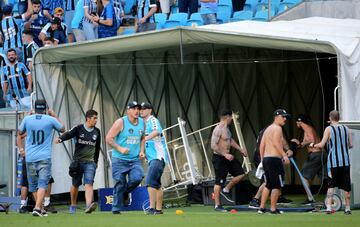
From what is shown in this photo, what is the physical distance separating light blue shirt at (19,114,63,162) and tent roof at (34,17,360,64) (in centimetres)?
377

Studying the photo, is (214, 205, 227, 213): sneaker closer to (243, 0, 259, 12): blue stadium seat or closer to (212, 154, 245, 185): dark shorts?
(212, 154, 245, 185): dark shorts

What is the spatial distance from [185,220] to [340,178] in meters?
3.72

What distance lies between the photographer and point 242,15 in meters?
28.4

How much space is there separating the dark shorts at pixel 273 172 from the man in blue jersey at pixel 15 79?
28.0 ft

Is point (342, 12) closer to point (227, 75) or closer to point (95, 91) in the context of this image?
point (227, 75)

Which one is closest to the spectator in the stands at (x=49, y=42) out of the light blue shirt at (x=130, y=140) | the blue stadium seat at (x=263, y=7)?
the blue stadium seat at (x=263, y=7)

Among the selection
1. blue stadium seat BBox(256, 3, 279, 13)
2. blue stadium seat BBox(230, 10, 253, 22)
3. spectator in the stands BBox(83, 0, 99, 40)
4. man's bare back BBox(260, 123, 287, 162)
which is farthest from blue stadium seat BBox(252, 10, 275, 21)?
man's bare back BBox(260, 123, 287, 162)

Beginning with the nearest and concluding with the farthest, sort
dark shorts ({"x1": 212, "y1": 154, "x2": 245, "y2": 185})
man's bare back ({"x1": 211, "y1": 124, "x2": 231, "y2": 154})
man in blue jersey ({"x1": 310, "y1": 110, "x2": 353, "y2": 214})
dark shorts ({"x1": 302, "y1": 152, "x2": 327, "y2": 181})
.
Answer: man in blue jersey ({"x1": 310, "y1": 110, "x2": 353, "y2": 214}) → dark shorts ({"x1": 212, "y1": 154, "x2": 245, "y2": 185}) → man's bare back ({"x1": 211, "y1": 124, "x2": 231, "y2": 154}) → dark shorts ({"x1": 302, "y1": 152, "x2": 327, "y2": 181})

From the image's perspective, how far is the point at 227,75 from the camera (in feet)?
94.3

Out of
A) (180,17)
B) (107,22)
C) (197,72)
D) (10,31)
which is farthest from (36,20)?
(197,72)

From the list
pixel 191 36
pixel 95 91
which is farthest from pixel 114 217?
pixel 95 91

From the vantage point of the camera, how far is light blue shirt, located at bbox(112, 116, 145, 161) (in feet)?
67.3

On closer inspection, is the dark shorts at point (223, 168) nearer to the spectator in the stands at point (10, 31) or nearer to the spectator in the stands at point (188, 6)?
the spectator in the stands at point (188, 6)

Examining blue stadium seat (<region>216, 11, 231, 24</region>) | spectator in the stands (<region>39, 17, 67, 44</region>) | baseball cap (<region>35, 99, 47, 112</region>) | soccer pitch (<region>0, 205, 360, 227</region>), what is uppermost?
blue stadium seat (<region>216, 11, 231, 24</region>)
